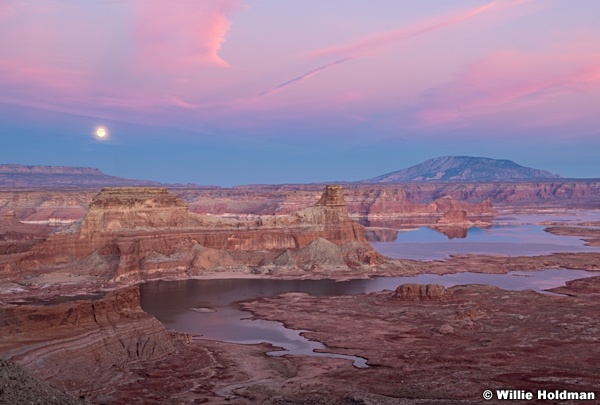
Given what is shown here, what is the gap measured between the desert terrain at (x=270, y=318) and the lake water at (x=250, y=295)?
2.13 meters

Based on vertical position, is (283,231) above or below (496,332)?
above

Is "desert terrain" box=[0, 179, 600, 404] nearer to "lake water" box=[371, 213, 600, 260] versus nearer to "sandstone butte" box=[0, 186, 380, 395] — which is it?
"sandstone butte" box=[0, 186, 380, 395]

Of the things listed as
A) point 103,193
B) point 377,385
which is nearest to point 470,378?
point 377,385

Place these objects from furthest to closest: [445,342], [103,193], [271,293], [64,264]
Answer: [103,193]
[64,264]
[271,293]
[445,342]

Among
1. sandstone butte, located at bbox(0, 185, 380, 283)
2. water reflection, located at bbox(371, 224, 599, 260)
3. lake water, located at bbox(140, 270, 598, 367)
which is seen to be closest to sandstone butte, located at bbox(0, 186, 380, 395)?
sandstone butte, located at bbox(0, 185, 380, 283)

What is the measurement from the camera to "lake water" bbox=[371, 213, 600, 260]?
11044 cm

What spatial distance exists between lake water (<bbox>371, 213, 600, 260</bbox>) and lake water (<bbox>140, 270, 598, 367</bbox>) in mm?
23372

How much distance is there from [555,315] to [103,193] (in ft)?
186

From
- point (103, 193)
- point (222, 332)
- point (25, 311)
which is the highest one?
point (103, 193)

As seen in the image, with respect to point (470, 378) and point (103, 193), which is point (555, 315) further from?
point (103, 193)

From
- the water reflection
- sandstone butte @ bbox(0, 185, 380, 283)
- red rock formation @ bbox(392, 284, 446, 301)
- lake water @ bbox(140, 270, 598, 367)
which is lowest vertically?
lake water @ bbox(140, 270, 598, 367)

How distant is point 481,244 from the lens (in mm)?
126688

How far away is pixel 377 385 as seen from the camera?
113ft

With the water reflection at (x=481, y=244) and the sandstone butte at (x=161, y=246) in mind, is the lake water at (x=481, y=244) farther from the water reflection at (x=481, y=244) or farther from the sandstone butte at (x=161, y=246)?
the sandstone butte at (x=161, y=246)
